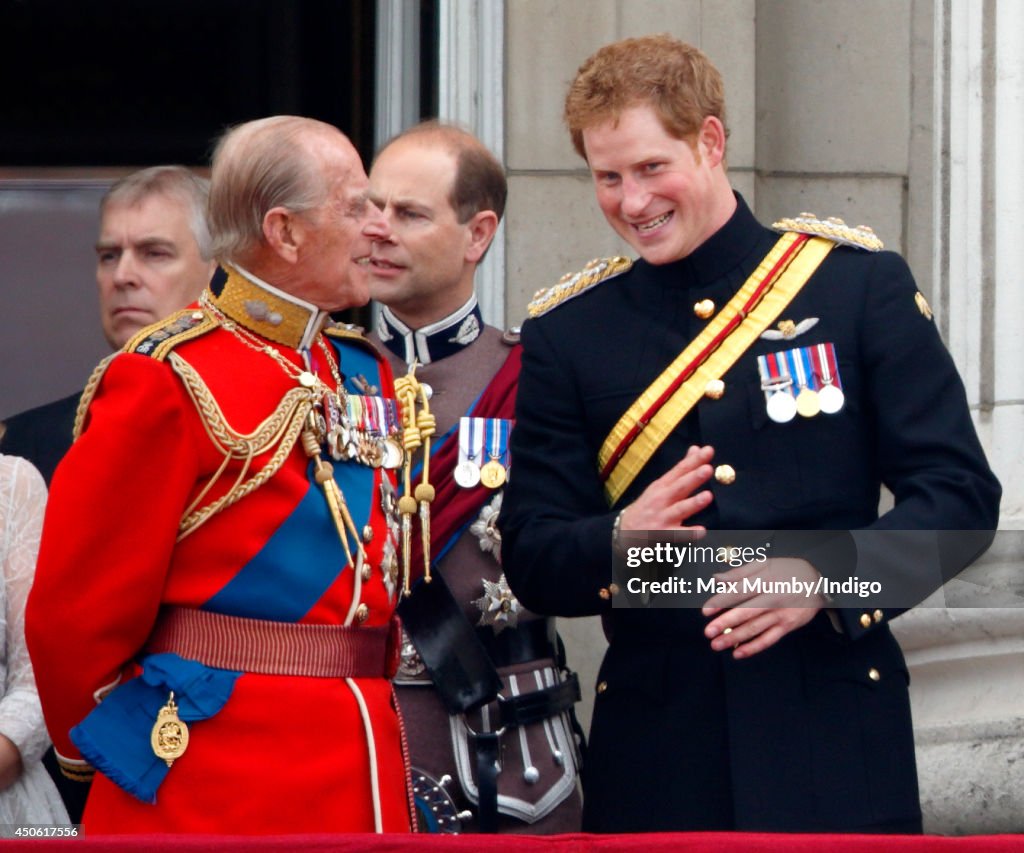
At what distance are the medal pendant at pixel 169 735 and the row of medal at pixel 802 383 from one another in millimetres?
953

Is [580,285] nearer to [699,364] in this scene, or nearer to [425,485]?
[699,364]

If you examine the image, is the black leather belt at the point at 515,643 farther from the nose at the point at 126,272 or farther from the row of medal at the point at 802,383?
the nose at the point at 126,272

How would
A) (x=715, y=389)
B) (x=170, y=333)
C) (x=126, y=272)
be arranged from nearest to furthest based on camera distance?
(x=170, y=333) < (x=715, y=389) < (x=126, y=272)

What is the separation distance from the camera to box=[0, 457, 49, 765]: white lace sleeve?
10.9 ft

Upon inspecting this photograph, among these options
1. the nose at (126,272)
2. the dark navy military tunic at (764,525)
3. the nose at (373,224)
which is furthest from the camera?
the nose at (126,272)

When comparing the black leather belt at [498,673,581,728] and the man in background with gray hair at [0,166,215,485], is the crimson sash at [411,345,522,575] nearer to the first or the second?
the black leather belt at [498,673,581,728]

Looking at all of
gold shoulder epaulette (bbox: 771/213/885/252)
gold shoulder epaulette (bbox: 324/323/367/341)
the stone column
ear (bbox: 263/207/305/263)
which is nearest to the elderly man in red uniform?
ear (bbox: 263/207/305/263)

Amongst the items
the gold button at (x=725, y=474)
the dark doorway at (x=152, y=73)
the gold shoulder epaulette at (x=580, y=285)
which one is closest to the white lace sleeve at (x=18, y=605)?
the gold shoulder epaulette at (x=580, y=285)

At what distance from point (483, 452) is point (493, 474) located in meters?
0.05

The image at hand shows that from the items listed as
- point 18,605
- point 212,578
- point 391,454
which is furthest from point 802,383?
point 18,605

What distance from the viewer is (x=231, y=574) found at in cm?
302

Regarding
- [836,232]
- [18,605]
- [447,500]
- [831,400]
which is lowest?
[18,605]

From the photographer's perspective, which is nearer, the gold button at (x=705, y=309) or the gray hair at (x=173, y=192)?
the gold button at (x=705, y=309)

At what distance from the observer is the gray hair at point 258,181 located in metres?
3.20
